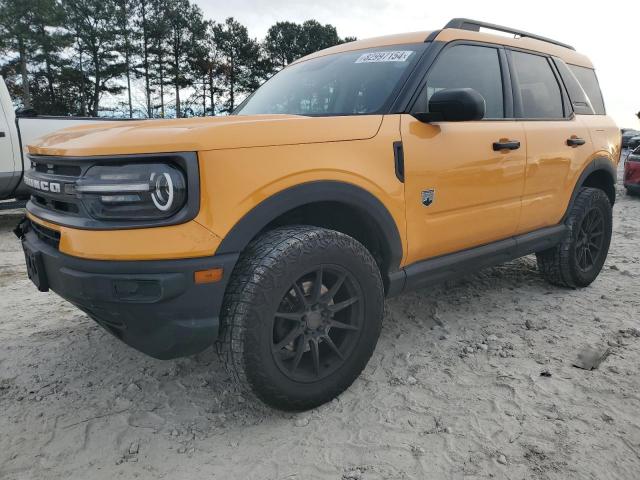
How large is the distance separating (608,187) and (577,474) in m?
3.20

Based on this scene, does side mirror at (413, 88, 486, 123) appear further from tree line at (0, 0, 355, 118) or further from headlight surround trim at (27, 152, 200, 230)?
tree line at (0, 0, 355, 118)

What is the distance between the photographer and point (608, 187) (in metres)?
4.39

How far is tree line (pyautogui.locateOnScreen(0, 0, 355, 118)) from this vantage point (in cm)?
3106

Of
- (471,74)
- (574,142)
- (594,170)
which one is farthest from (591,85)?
(471,74)

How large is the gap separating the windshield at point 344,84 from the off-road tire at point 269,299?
843 mm

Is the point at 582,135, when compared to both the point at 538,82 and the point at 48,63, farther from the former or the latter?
the point at 48,63

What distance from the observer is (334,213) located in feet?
8.47

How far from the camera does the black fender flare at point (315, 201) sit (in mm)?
2016

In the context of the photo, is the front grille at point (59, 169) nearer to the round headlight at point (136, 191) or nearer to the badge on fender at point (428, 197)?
the round headlight at point (136, 191)

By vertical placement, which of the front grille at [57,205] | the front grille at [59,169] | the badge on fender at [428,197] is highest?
the front grille at [59,169]

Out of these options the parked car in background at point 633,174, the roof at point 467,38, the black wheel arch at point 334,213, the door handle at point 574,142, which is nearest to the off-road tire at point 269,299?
the black wheel arch at point 334,213

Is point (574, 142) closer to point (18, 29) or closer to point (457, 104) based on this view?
point (457, 104)

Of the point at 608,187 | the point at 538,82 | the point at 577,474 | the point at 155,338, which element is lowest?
the point at 577,474

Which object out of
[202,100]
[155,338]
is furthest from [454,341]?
[202,100]
